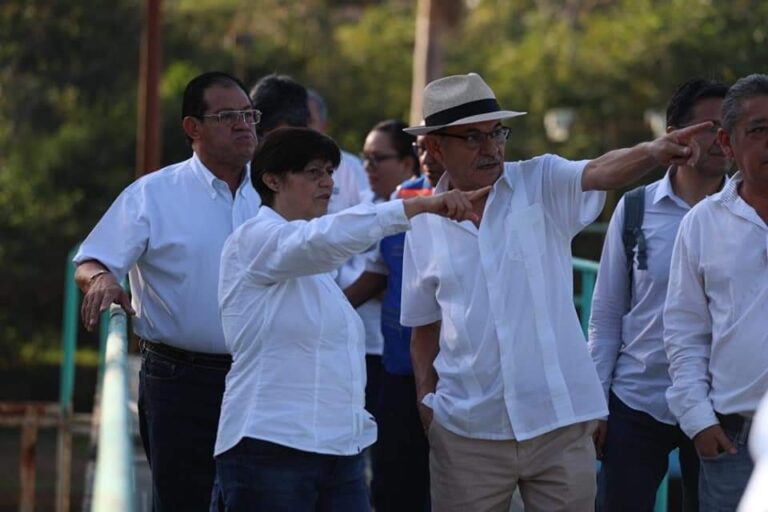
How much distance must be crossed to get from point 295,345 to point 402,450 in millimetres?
1660

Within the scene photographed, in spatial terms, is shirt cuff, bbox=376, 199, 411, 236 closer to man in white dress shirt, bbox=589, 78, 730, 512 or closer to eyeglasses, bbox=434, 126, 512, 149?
eyeglasses, bbox=434, 126, 512, 149

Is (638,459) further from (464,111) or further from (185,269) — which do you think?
(185,269)

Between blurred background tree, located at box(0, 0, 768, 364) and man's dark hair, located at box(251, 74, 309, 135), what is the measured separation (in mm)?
11636

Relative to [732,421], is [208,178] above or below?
above

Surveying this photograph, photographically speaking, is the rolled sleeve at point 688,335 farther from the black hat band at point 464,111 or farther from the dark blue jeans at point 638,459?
the black hat band at point 464,111

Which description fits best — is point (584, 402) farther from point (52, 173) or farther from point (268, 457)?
point (52, 173)

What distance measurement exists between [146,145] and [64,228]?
19.3ft

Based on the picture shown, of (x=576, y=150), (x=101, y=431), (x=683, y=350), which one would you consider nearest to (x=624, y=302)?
(x=683, y=350)

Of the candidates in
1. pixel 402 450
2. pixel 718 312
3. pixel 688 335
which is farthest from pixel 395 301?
pixel 718 312

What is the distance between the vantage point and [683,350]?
4375 mm

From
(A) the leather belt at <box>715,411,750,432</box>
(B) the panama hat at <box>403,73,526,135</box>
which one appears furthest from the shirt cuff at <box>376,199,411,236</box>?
(A) the leather belt at <box>715,411,750,432</box>

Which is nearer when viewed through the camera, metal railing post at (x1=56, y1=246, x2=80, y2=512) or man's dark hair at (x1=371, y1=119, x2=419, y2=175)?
man's dark hair at (x1=371, y1=119, x2=419, y2=175)

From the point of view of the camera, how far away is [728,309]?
13.9ft

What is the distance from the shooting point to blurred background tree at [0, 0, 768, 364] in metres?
21.1
